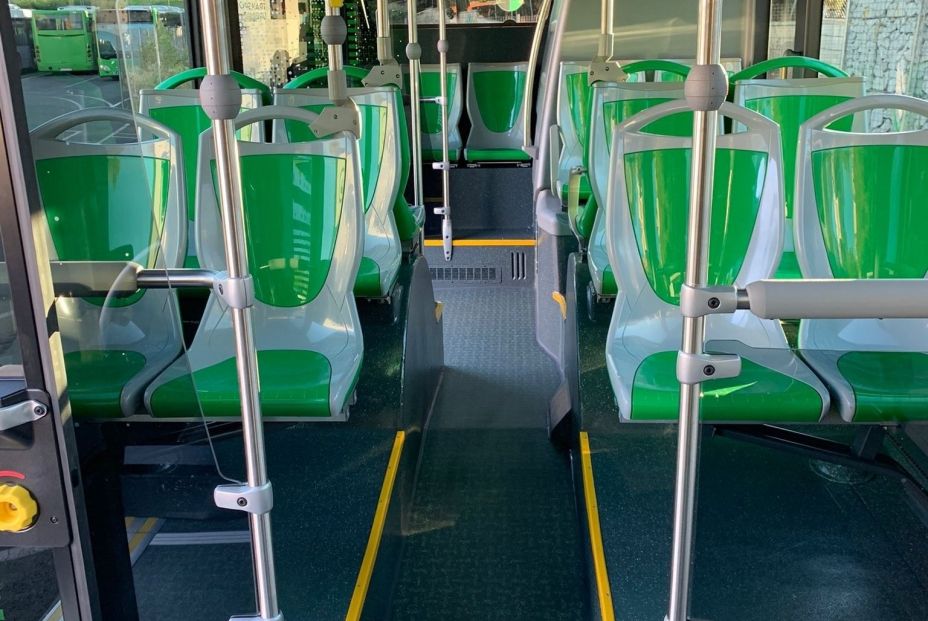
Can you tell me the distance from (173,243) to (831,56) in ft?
13.7

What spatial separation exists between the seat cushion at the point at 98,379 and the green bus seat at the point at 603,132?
77.5 inches

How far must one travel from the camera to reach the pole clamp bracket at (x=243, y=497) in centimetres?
139

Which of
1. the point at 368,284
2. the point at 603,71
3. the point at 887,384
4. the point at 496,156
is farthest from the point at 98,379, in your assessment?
the point at 496,156

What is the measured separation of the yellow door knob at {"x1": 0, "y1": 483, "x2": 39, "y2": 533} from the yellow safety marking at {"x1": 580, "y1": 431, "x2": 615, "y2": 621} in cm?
→ 129

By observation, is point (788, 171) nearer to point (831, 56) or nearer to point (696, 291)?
point (696, 291)

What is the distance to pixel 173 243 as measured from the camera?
1.76 meters

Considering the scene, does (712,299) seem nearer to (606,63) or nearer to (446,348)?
(606,63)

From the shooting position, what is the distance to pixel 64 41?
1129 mm

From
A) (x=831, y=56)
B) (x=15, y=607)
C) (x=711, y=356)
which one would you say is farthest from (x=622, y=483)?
(x=831, y=56)

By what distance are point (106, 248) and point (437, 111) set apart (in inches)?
188

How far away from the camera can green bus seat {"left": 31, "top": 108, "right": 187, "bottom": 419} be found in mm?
1151

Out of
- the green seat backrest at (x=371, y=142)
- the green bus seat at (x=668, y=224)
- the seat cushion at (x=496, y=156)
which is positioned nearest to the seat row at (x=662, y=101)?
the green bus seat at (x=668, y=224)

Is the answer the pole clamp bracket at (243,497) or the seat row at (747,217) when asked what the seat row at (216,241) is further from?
the seat row at (747,217)

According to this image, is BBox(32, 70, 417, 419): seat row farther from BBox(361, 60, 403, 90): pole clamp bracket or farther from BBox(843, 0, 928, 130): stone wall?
BBox(843, 0, 928, 130): stone wall
